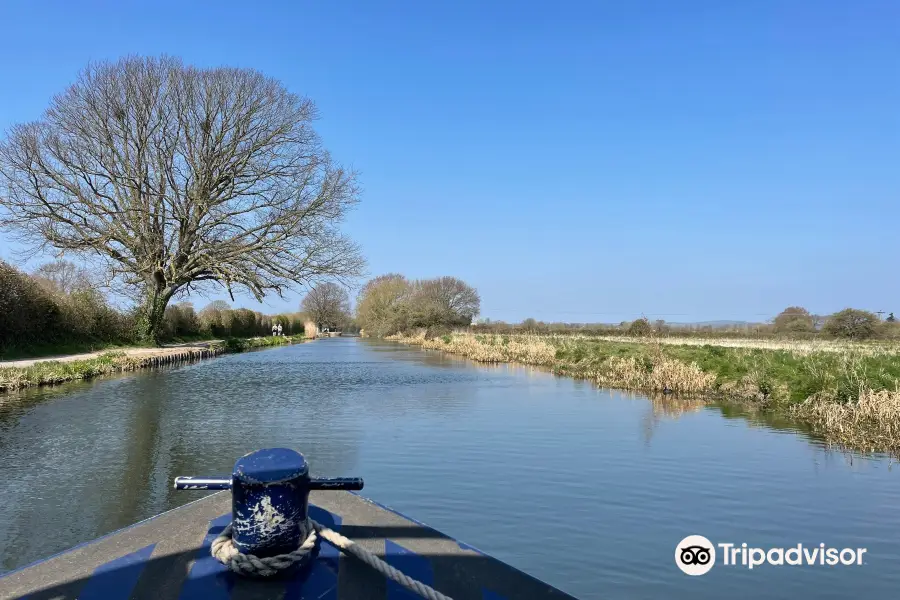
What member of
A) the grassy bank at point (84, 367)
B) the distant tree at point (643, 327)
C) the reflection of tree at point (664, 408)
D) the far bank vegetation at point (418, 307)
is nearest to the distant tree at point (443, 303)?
the far bank vegetation at point (418, 307)

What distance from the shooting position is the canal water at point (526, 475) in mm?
4230

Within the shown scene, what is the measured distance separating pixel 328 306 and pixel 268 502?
78836 millimetres

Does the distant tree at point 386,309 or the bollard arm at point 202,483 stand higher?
the distant tree at point 386,309

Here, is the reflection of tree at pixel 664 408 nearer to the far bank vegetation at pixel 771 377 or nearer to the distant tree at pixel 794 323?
the far bank vegetation at pixel 771 377

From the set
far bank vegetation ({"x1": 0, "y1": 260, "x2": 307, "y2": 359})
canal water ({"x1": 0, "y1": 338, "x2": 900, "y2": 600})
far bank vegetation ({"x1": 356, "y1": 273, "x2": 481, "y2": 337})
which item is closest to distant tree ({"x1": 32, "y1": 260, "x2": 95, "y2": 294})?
far bank vegetation ({"x1": 0, "y1": 260, "x2": 307, "y2": 359})

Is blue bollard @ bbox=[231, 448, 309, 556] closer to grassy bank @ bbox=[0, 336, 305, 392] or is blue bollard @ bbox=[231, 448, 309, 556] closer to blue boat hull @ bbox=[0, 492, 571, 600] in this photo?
blue boat hull @ bbox=[0, 492, 571, 600]

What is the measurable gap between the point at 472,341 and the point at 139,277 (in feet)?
51.1

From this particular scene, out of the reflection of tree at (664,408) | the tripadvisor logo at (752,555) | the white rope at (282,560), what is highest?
the white rope at (282,560)

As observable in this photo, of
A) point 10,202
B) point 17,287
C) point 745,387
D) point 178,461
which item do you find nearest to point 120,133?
point 10,202

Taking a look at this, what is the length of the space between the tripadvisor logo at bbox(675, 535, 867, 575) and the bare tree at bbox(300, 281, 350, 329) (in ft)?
238

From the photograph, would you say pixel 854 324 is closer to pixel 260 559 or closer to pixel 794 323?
pixel 794 323

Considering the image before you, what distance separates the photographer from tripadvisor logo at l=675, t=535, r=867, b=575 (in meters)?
4.31

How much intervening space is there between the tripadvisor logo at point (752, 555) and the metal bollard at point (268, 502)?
3170 mm

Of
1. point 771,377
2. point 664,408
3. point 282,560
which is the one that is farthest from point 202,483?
point 771,377
